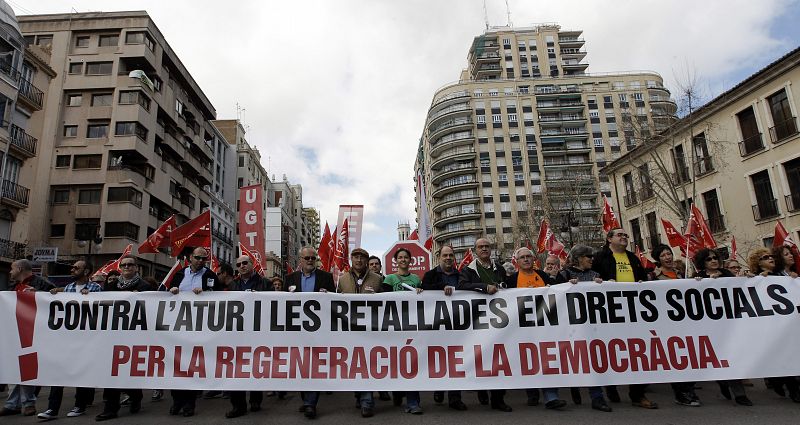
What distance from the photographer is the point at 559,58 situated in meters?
82.7

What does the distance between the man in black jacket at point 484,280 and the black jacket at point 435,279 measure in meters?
0.15

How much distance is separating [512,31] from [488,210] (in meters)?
35.6

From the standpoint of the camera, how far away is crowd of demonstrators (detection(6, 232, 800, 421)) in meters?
5.41

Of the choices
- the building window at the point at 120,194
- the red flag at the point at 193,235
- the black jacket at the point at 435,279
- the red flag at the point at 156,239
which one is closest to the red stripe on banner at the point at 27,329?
the red flag at the point at 193,235

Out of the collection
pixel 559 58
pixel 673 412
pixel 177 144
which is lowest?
pixel 673 412

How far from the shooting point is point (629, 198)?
106 feet

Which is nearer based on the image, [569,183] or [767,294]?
[767,294]

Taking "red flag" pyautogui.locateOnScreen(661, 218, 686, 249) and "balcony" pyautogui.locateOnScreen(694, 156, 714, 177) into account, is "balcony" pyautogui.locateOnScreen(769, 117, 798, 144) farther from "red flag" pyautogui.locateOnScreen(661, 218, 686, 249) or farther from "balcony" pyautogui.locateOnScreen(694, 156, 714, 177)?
"red flag" pyautogui.locateOnScreen(661, 218, 686, 249)

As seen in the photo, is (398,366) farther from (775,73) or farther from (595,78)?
(595,78)

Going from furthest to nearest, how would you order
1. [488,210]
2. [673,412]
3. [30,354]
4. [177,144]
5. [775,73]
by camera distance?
1. [488,210]
2. [177,144]
3. [775,73]
4. [30,354]
5. [673,412]

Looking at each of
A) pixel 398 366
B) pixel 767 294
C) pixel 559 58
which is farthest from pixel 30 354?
pixel 559 58

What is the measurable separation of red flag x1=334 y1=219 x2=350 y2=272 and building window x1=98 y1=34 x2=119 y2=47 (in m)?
30.3

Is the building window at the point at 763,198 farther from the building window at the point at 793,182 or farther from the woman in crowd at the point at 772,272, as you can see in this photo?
the woman in crowd at the point at 772,272

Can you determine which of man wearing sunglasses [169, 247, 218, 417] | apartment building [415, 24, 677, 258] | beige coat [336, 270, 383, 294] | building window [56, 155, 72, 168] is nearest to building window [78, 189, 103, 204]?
building window [56, 155, 72, 168]
